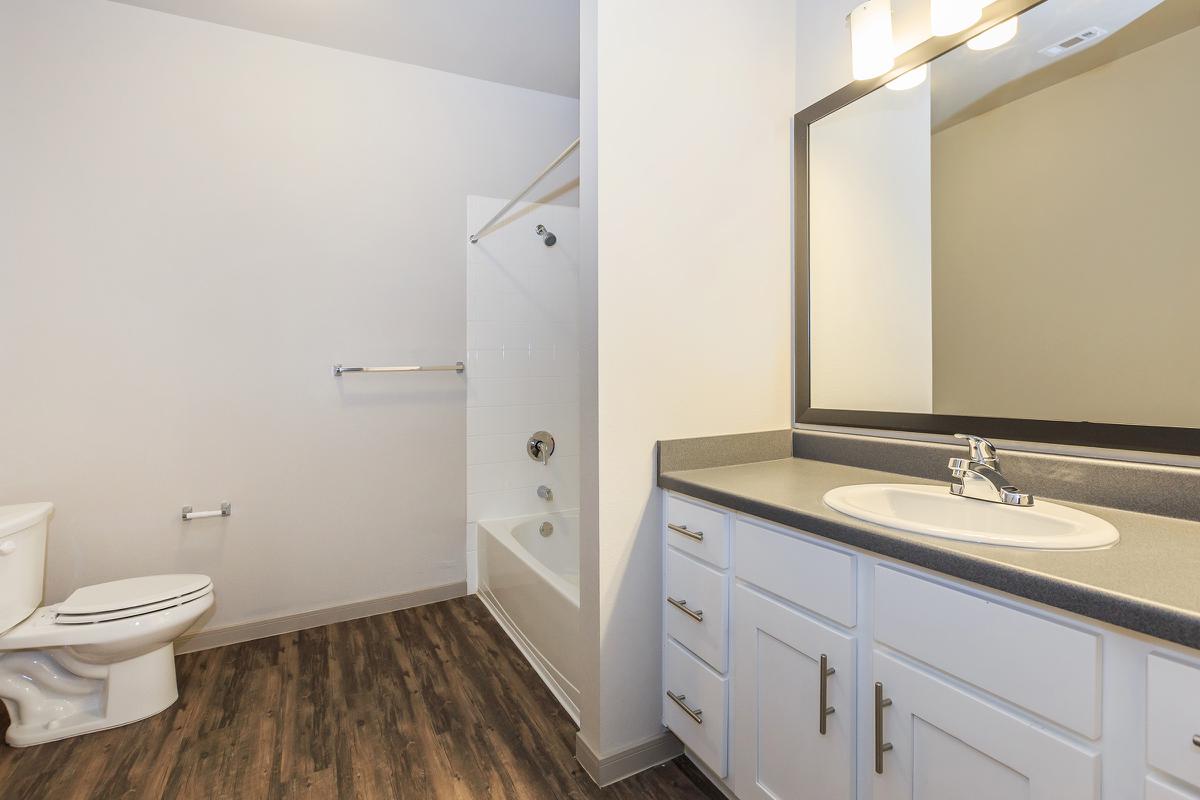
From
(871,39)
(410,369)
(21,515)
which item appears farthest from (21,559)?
(871,39)

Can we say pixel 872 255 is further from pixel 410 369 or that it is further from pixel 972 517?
pixel 410 369

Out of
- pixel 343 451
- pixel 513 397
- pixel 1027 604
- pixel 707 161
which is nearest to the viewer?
pixel 1027 604

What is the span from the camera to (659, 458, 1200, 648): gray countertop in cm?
70

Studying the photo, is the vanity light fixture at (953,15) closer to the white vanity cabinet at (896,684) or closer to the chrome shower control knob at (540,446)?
the white vanity cabinet at (896,684)

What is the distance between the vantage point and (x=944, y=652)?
925 millimetres

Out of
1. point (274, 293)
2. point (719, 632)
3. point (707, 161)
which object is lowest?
point (719, 632)

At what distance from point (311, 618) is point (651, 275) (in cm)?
218

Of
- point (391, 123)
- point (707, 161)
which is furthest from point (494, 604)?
point (391, 123)

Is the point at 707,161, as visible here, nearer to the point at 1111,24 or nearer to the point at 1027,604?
the point at 1111,24

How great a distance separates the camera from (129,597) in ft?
6.31

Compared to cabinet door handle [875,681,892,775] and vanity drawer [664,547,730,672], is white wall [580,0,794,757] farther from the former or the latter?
cabinet door handle [875,681,892,775]

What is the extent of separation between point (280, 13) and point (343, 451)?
1815 millimetres

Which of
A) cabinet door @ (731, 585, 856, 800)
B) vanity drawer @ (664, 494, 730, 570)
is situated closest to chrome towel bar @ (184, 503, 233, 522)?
vanity drawer @ (664, 494, 730, 570)

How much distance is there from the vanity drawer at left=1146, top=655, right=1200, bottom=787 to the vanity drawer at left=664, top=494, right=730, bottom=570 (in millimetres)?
784
